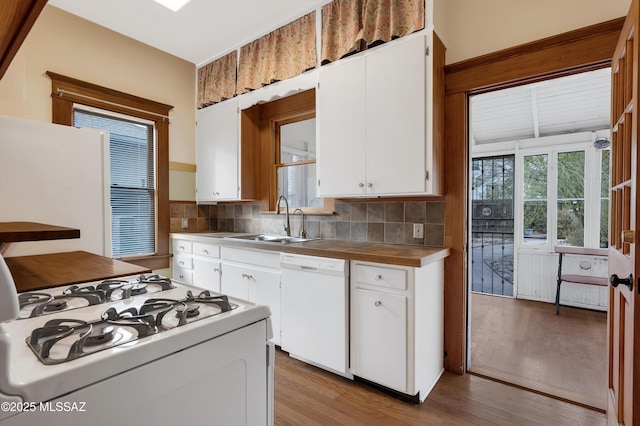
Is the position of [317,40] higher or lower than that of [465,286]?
higher

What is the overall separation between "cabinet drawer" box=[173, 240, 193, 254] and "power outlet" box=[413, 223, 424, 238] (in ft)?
7.29

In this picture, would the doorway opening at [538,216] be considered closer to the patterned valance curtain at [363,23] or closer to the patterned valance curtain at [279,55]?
the patterned valance curtain at [363,23]

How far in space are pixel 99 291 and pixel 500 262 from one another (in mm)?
4895

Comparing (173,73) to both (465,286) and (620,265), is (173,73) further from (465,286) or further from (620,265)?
(620,265)

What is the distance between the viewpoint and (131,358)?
0.64 meters

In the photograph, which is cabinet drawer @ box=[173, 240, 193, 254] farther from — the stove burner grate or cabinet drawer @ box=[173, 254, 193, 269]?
the stove burner grate

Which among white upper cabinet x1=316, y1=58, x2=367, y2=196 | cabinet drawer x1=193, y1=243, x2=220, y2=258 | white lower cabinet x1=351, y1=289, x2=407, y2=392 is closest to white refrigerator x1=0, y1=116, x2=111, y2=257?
cabinet drawer x1=193, y1=243, x2=220, y2=258

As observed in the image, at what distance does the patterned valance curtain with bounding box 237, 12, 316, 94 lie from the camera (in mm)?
2531

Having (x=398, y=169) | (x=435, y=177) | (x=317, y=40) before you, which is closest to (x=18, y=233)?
(x=398, y=169)

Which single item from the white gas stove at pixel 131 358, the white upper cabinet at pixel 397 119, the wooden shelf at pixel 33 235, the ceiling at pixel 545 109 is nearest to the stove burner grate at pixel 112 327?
the white gas stove at pixel 131 358

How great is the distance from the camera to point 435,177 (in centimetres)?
205

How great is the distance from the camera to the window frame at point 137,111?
2.67 meters

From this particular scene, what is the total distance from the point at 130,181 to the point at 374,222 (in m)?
2.49

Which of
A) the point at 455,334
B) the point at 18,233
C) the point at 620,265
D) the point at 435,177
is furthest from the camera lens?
the point at 455,334
